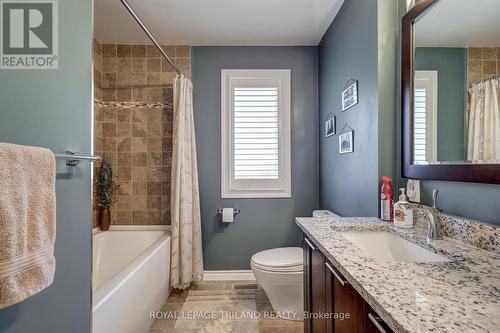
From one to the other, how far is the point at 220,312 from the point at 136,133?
1850 millimetres

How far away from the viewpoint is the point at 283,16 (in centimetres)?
219

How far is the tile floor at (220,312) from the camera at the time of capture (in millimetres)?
1867

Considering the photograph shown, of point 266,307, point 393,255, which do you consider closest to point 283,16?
point 393,255

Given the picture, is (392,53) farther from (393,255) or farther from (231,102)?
(231,102)

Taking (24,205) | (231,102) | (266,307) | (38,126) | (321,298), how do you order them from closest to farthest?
(24,205)
(38,126)
(321,298)
(266,307)
(231,102)

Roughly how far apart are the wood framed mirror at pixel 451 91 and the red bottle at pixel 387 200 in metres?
0.12

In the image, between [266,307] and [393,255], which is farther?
[266,307]

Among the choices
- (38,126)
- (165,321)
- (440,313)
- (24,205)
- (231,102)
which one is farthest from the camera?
(231,102)

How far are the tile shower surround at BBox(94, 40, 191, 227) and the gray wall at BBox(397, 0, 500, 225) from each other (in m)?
2.25

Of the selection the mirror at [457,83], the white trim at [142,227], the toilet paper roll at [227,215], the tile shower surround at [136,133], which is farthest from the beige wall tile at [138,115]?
the mirror at [457,83]

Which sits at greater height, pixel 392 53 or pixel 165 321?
pixel 392 53

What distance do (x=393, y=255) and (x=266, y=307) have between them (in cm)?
130

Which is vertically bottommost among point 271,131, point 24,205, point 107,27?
point 24,205

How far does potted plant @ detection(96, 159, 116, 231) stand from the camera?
8.13 feet
